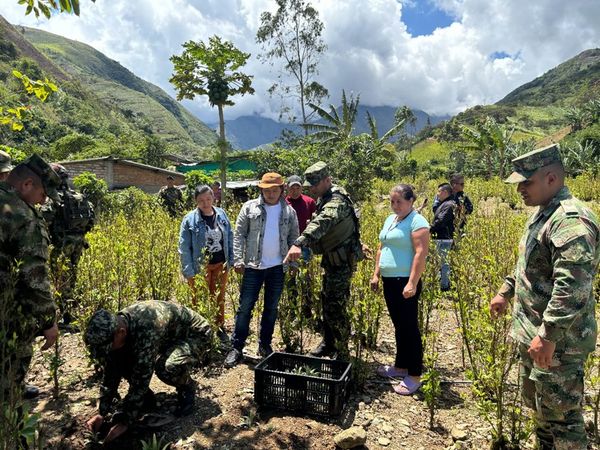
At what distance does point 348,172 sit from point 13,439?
13.6 m

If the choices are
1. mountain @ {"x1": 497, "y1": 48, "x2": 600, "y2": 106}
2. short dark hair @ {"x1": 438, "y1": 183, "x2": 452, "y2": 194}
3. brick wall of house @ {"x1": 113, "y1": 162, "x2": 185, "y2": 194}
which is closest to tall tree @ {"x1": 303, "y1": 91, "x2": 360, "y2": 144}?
brick wall of house @ {"x1": 113, "y1": 162, "x2": 185, "y2": 194}

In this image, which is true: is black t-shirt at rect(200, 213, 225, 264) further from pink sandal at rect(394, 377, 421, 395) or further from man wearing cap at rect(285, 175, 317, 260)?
pink sandal at rect(394, 377, 421, 395)

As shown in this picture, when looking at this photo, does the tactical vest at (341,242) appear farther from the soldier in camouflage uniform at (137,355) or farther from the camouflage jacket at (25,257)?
the camouflage jacket at (25,257)

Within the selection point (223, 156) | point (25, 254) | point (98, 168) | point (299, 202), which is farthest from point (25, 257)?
point (98, 168)

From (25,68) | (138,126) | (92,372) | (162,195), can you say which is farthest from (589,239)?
(138,126)

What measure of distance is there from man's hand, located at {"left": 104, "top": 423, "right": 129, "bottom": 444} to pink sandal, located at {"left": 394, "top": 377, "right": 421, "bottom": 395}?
2.03 m

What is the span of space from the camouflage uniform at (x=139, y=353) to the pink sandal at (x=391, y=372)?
1.60 m

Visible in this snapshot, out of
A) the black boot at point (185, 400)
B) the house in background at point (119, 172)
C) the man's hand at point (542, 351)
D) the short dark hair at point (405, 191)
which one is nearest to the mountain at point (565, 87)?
the house in background at point (119, 172)


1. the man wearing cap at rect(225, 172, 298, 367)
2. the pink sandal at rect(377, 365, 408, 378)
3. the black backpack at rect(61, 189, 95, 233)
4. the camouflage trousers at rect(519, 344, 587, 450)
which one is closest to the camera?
the camouflage trousers at rect(519, 344, 587, 450)

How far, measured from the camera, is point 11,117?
136 inches

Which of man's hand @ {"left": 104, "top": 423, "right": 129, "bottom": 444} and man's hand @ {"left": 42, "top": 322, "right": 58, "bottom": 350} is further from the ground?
man's hand @ {"left": 42, "top": 322, "right": 58, "bottom": 350}

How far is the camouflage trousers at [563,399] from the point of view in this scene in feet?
6.91

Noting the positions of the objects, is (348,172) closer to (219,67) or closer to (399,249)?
(219,67)

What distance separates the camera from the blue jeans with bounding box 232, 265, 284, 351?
390 cm
